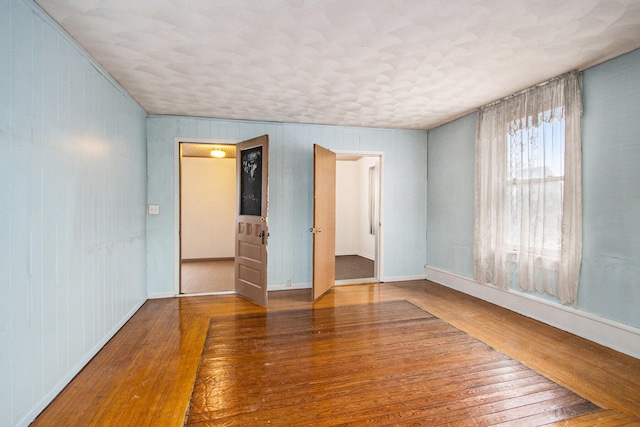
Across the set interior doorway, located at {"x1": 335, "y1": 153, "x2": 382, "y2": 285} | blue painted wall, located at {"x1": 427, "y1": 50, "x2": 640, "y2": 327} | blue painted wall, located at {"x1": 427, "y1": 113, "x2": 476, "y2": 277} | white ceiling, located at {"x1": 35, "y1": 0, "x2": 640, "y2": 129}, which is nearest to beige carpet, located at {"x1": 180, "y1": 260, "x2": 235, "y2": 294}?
white ceiling, located at {"x1": 35, "y1": 0, "x2": 640, "y2": 129}

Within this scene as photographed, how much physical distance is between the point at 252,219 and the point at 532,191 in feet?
11.3

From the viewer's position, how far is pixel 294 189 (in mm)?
4996

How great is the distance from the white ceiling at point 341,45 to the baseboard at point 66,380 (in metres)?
2.52

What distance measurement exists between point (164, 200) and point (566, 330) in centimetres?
514

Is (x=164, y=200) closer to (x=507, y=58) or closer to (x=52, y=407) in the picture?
(x=52, y=407)

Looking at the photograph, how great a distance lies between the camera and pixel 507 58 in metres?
2.83

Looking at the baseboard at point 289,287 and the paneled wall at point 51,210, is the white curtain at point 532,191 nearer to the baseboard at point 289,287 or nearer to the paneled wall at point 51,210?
the baseboard at point 289,287

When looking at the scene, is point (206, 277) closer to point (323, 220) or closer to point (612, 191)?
point (323, 220)

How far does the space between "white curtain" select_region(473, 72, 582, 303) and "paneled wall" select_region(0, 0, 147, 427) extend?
14.5 feet

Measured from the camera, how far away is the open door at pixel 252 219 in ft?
13.6

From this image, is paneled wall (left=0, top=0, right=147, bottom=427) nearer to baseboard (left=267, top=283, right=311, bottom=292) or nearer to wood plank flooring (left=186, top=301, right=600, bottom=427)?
wood plank flooring (left=186, top=301, right=600, bottom=427)

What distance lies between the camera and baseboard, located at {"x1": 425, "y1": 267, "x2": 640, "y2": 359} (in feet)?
9.02

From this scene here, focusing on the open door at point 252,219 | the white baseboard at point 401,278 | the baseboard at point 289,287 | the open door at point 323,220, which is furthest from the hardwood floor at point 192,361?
the white baseboard at point 401,278

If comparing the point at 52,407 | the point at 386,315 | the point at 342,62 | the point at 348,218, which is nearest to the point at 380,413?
the point at 386,315
